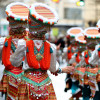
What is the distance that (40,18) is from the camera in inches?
154

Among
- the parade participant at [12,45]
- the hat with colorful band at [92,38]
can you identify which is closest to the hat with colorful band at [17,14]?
the parade participant at [12,45]

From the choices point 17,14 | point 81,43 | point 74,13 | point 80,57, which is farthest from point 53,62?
point 74,13

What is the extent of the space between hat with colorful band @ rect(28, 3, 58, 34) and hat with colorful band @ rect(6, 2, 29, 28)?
79cm

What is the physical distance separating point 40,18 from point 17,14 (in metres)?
1.13

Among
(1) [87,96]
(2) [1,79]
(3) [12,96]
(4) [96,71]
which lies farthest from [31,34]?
(1) [87,96]

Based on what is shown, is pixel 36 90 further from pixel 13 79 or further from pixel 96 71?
pixel 96 71

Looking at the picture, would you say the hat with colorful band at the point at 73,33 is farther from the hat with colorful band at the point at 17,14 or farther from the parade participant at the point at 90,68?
the hat with colorful band at the point at 17,14

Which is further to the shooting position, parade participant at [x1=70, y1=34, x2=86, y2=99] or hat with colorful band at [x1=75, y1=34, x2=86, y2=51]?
hat with colorful band at [x1=75, y1=34, x2=86, y2=51]

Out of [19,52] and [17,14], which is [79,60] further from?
[19,52]

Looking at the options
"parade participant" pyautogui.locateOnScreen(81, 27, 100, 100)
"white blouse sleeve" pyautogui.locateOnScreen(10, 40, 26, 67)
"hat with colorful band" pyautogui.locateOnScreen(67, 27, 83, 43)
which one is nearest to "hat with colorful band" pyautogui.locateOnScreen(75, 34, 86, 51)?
"hat with colorful band" pyautogui.locateOnScreen(67, 27, 83, 43)

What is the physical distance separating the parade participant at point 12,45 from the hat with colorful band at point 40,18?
789mm

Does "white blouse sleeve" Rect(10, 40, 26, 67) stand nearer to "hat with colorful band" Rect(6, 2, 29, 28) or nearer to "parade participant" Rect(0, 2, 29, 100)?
"parade participant" Rect(0, 2, 29, 100)

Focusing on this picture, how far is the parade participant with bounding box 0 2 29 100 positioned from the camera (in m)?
4.73

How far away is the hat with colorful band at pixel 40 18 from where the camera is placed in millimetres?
3914
